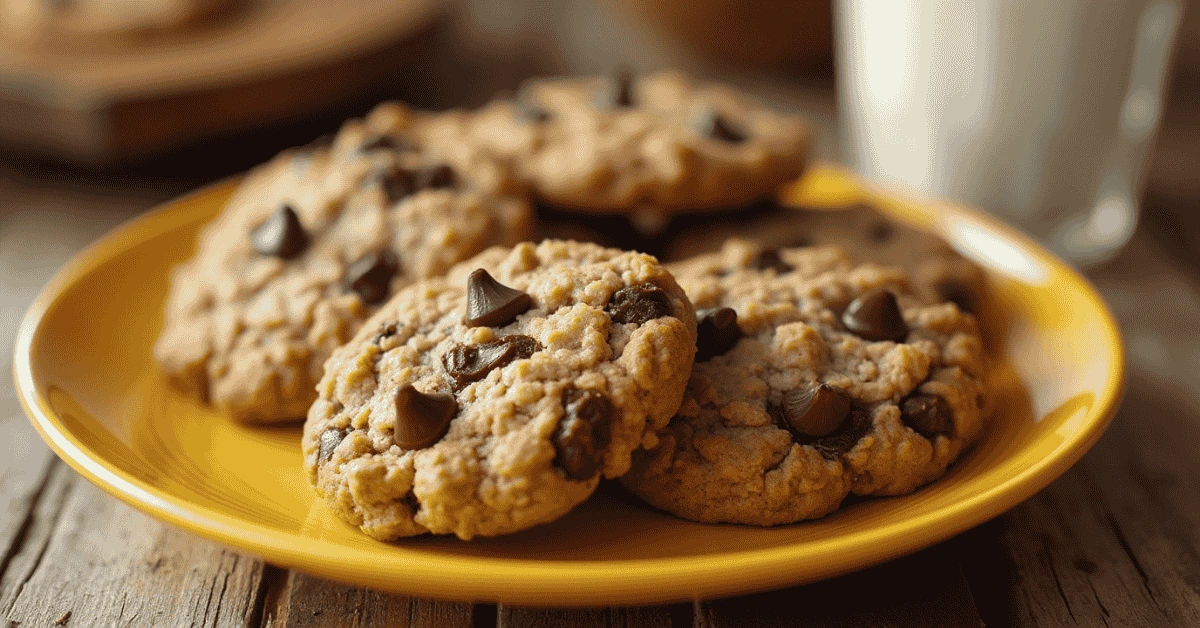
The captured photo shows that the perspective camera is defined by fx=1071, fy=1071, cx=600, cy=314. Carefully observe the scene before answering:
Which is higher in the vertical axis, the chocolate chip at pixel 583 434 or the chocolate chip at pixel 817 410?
the chocolate chip at pixel 583 434

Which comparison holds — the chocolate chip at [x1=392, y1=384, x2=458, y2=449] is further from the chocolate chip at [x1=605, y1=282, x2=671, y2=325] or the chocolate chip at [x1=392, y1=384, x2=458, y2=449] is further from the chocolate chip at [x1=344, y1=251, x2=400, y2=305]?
the chocolate chip at [x1=344, y1=251, x2=400, y2=305]

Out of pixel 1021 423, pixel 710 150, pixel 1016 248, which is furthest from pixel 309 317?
pixel 1016 248

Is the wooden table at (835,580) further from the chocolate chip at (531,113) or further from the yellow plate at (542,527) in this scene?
the chocolate chip at (531,113)

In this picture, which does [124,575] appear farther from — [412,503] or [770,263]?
[770,263]

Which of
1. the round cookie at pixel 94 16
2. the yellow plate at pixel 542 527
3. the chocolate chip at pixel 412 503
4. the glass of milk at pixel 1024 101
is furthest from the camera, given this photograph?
the round cookie at pixel 94 16

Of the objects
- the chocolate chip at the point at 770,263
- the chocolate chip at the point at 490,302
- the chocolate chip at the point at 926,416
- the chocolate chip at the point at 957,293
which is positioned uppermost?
the chocolate chip at the point at 490,302

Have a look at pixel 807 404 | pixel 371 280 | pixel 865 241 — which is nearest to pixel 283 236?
pixel 371 280

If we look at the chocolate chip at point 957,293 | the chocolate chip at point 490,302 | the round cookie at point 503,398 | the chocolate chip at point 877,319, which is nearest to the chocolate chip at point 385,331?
the round cookie at point 503,398
